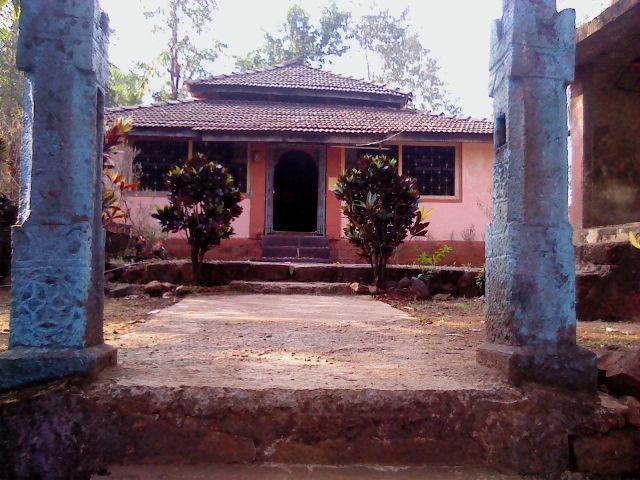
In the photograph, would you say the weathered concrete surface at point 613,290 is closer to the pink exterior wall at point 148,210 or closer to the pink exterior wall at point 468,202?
the pink exterior wall at point 468,202

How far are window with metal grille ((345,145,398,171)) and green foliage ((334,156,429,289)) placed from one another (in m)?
5.67

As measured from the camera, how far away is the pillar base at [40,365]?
1.90m

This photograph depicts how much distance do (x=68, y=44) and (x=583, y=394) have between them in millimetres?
2452

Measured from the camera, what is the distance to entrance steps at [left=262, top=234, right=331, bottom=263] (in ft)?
35.7

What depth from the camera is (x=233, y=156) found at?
40.2 feet

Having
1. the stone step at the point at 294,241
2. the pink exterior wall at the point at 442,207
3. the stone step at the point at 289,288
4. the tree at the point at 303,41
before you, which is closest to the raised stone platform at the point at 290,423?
the stone step at the point at 289,288

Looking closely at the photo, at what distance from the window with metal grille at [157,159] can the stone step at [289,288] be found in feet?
20.8

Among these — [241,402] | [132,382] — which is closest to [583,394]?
[241,402]

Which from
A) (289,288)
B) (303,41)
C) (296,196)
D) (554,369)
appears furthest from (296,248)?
(303,41)

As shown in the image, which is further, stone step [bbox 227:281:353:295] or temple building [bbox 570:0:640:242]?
stone step [bbox 227:281:353:295]

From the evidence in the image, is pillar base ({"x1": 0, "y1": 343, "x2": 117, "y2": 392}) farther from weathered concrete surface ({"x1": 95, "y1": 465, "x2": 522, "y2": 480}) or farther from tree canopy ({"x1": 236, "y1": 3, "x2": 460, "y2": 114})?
tree canopy ({"x1": 236, "y1": 3, "x2": 460, "y2": 114})

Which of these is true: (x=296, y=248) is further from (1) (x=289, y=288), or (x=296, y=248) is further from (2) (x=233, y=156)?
(1) (x=289, y=288)

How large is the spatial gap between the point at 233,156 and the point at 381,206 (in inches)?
265

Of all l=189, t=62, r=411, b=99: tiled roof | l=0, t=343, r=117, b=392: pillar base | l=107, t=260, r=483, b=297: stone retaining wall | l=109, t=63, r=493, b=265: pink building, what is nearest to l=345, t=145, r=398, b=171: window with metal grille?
l=109, t=63, r=493, b=265: pink building
